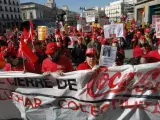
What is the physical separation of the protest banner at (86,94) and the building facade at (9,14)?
81.7m

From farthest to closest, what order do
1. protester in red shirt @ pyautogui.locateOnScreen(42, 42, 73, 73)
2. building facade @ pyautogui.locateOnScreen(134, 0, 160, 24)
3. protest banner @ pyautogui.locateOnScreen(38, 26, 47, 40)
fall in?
building facade @ pyautogui.locateOnScreen(134, 0, 160, 24), protest banner @ pyautogui.locateOnScreen(38, 26, 47, 40), protester in red shirt @ pyautogui.locateOnScreen(42, 42, 73, 73)

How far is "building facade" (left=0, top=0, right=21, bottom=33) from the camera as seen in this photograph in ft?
287

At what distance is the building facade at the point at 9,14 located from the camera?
87369 mm

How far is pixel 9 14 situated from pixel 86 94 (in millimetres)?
94989

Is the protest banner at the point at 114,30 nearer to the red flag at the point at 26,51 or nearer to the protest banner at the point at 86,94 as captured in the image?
the red flag at the point at 26,51

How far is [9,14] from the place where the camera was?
93312 mm

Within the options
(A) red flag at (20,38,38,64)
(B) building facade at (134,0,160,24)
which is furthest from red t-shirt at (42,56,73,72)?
(B) building facade at (134,0,160,24)

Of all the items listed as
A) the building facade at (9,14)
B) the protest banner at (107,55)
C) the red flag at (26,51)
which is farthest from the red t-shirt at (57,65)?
the building facade at (9,14)

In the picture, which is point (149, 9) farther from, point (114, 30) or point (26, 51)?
point (26, 51)

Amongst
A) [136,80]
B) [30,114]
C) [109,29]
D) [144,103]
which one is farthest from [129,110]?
[109,29]

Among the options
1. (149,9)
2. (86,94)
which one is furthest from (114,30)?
(149,9)

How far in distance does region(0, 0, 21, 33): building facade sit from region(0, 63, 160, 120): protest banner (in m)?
81.7

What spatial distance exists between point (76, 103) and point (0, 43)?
714 centimetres

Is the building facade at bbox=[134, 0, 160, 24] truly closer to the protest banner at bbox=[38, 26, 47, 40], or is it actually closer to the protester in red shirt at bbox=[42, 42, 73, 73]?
the protest banner at bbox=[38, 26, 47, 40]
